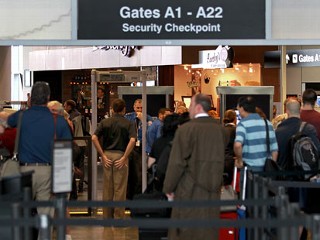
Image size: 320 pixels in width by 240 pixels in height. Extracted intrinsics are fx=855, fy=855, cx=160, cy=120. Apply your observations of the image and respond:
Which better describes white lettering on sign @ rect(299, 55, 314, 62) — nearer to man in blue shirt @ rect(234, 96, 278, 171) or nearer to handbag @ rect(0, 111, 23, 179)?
man in blue shirt @ rect(234, 96, 278, 171)

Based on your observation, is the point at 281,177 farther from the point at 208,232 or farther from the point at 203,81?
the point at 203,81

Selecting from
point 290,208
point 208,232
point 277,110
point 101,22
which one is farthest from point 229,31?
point 277,110

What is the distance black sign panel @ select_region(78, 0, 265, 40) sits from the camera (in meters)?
8.22

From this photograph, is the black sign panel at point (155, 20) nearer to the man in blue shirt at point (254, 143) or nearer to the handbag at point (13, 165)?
the handbag at point (13, 165)

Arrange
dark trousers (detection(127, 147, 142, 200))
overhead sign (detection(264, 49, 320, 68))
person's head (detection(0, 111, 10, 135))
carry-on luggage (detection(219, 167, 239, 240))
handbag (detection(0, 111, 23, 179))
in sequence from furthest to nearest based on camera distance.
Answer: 1. overhead sign (detection(264, 49, 320, 68))
2. dark trousers (detection(127, 147, 142, 200))
3. carry-on luggage (detection(219, 167, 239, 240))
4. person's head (detection(0, 111, 10, 135))
5. handbag (detection(0, 111, 23, 179))

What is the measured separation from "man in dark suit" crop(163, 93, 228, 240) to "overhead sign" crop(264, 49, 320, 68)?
35.3 feet

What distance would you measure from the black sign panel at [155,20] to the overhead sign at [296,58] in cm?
1060

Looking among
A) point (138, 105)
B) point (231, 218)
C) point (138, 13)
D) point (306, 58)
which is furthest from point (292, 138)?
point (306, 58)

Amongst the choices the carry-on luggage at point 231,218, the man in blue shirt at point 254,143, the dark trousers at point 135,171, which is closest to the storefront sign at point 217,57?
the dark trousers at point 135,171

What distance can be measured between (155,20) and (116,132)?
15.1ft

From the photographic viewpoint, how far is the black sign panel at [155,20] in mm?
8219

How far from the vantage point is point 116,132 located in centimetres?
1265

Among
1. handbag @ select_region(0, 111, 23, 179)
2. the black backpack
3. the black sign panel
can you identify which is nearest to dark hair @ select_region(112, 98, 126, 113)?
the black backpack

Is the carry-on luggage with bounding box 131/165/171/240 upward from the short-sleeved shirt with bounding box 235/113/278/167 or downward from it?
downward
